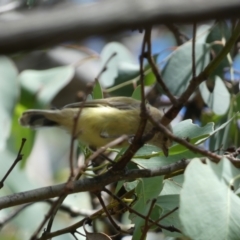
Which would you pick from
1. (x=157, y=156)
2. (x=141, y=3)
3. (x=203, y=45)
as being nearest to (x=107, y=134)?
(x=157, y=156)

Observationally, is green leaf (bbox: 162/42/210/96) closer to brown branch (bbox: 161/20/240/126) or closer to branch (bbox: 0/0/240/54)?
brown branch (bbox: 161/20/240/126)

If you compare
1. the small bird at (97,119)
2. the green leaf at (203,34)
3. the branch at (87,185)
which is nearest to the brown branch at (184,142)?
the branch at (87,185)

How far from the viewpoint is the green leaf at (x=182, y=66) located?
7.58ft

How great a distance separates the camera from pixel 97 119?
1.96 meters

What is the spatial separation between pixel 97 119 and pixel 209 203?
929 millimetres

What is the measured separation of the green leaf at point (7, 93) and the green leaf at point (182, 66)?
620 mm

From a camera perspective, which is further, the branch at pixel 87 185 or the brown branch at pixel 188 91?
the branch at pixel 87 185

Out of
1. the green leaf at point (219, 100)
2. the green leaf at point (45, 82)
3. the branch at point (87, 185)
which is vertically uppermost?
the branch at point (87, 185)

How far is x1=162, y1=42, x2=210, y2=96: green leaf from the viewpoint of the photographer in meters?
2.31

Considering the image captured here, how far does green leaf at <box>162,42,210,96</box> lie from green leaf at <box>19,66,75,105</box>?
48 cm

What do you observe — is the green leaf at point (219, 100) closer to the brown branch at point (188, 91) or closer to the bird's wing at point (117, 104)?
the bird's wing at point (117, 104)

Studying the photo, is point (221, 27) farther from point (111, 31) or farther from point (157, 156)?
point (111, 31)

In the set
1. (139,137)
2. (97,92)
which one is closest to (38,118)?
(97,92)

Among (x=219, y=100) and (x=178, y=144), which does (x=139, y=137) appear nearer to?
(x=178, y=144)
